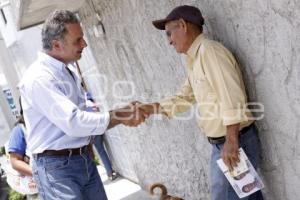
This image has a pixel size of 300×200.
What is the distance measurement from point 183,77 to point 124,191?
11.7 feet

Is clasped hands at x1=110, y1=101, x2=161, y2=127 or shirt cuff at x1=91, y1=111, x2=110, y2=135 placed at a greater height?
shirt cuff at x1=91, y1=111, x2=110, y2=135

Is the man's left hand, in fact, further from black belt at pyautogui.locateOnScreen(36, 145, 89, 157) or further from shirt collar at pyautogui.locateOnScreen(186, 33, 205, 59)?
black belt at pyautogui.locateOnScreen(36, 145, 89, 157)

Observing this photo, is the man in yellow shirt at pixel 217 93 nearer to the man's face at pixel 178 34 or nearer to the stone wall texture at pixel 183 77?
the man's face at pixel 178 34

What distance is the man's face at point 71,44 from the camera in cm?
323

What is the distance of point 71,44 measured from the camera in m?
3.26

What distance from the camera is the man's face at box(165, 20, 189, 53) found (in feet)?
10.4

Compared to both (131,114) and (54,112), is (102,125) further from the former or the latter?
(131,114)

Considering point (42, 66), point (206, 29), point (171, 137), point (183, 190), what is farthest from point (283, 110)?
point (183, 190)

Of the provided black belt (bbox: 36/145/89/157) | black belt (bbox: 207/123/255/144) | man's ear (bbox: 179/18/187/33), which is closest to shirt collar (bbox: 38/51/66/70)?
black belt (bbox: 36/145/89/157)

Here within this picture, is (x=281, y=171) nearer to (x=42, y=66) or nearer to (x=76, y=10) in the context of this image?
(x=42, y=66)

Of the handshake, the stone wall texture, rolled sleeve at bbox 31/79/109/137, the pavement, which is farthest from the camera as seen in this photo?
the pavement

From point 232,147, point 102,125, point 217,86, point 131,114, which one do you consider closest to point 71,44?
point 102,125

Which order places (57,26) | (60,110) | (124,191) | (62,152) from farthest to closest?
(124,191)
(62,152)
(57,26)
(60,110)

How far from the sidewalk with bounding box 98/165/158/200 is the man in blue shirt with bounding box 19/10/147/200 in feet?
9.50
